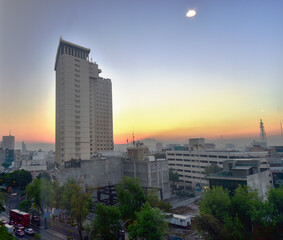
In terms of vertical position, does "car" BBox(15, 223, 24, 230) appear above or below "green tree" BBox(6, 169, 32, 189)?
below

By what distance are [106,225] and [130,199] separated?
6.00 meters

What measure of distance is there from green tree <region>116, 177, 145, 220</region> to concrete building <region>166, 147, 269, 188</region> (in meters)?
38.2

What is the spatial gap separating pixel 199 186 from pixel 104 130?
192ft

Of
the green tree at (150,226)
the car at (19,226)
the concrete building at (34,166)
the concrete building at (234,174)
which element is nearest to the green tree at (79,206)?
the green tree at (150,226)

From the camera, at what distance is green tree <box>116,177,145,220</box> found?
27.2 m

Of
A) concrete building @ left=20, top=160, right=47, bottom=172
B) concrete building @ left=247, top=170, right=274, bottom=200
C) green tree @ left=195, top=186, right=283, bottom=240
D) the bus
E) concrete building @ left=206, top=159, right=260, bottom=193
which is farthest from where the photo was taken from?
concrete building @ left=20, top=160, right=47, bottom=172

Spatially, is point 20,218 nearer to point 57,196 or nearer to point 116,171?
point 57,196

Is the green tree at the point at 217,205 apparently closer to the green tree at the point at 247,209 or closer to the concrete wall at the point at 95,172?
the green tree at the point at 247,209

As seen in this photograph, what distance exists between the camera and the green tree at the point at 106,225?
22.0 metres

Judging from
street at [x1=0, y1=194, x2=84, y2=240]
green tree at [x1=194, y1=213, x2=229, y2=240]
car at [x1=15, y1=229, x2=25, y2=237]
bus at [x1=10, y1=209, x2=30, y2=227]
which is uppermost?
green tree at [x1=194, y1=213, x2=229, y2=240]

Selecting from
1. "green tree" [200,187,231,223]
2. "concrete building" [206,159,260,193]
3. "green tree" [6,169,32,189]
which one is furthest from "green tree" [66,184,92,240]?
"green tree" [6,169,32,189]

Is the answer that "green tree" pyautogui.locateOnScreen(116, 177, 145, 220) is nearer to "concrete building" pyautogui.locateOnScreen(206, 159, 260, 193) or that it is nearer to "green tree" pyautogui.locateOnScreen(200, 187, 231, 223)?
"green tree" pyautogui.locateOnScreen(200, 187, 231, 223)

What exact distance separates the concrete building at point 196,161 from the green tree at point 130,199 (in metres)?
38.2

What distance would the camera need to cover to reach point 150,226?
20.6 meters
